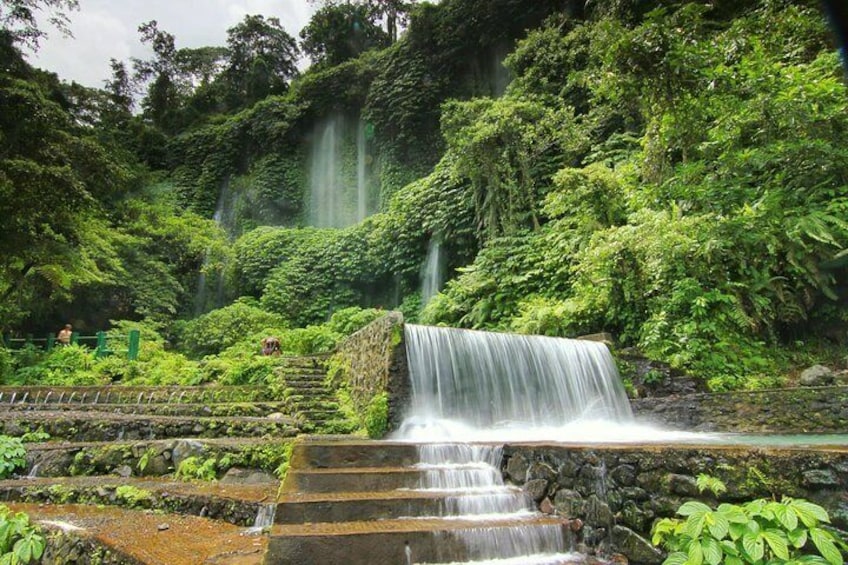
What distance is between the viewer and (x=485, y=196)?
15406 mm

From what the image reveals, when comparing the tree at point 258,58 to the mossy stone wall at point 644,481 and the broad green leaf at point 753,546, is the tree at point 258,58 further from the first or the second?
the broad green leaf at point 753,546

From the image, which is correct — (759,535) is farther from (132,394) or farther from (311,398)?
(132,394)

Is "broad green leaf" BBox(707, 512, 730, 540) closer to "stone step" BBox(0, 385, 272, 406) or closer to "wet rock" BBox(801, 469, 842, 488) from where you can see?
"wet rock" BBox(801, 469, 842, 488)

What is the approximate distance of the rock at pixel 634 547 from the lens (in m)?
3.18

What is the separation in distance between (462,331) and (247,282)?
665 inches

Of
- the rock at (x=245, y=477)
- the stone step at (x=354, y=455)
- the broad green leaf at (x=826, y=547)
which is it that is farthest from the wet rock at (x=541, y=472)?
the rock at (x=245, y=477)

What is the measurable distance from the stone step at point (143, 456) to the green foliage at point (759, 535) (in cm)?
440

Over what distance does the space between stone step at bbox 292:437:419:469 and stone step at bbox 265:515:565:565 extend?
101 cm

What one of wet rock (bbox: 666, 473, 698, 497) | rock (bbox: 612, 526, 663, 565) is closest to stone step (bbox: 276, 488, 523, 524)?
rock (bbox: 612, 526, 663, 565)

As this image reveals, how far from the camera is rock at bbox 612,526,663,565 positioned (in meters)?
3.18

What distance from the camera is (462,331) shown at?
777 cm

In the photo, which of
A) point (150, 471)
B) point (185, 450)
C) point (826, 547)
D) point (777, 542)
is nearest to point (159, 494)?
point (185, 450)

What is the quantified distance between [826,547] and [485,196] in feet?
45.5

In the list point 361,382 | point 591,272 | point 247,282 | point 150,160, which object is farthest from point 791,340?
point 150,160
